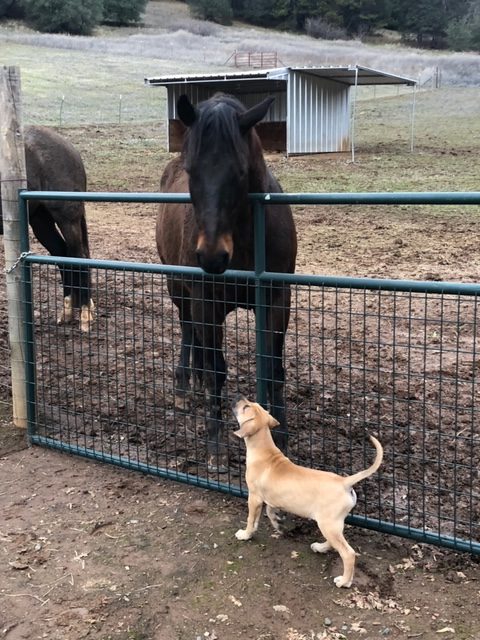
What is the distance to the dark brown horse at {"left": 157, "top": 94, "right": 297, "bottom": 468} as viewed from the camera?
3.04 meters

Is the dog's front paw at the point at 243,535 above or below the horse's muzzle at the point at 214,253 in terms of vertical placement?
below

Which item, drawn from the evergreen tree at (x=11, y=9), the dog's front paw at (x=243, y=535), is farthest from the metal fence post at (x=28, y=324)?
the evergreen tree at (x=11, y=9)

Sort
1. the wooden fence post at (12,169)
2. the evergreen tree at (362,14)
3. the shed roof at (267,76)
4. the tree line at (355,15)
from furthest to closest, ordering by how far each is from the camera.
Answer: the evergreen tree at (362,14) < the tree line at (355,15) < the shed roof at (267,76) < the wooden fence post at (12,169)

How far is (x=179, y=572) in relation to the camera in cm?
295

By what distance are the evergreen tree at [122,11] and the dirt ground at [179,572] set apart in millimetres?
75426

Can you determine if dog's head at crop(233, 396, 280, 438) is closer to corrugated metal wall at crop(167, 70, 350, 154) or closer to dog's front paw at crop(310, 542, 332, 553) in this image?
dog's front paw at crop(310, 542, 332, 553)

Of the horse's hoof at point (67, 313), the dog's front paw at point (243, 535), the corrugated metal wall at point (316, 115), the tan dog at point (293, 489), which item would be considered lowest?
the dog's front paw at point (243, 535)

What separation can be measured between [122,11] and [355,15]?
2690 cm

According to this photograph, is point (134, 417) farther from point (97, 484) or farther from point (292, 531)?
point (292, 531)

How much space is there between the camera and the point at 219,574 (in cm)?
292

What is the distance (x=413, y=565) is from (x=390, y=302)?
438 cm

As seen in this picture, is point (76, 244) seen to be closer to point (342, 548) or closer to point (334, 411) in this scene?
point (334, 411)

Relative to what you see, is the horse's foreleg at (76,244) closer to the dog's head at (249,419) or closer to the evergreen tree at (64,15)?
the dog's head at (249,419)

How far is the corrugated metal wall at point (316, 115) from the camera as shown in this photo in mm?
20109
